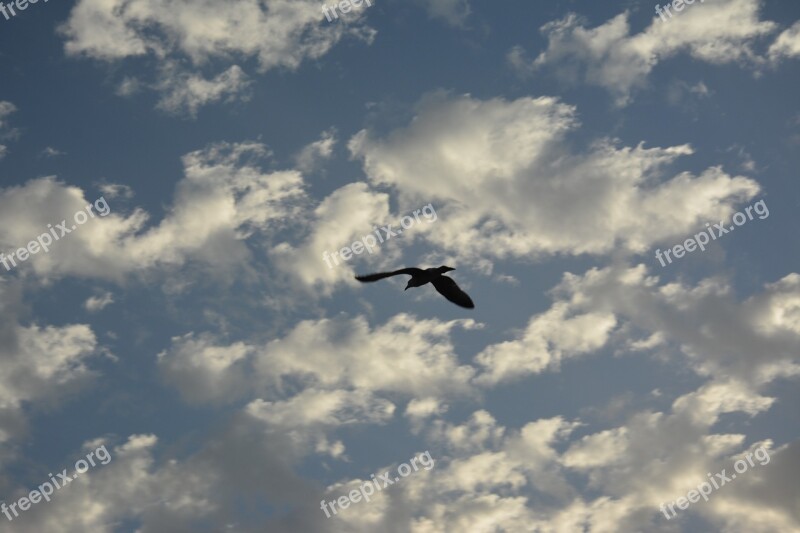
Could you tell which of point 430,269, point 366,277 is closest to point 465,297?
point 430,269

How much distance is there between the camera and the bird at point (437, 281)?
3281 cm

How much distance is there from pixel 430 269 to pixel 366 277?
4.20m

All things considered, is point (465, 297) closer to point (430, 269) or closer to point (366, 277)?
point (430, 269)

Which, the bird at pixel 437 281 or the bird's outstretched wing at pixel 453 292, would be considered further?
the bird's outstretched wing at pixel 453 292

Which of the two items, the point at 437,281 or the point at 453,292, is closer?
the point at 437,281

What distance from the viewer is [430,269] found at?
1416 inches

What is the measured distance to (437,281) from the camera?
3738cm

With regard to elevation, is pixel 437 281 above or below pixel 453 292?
above

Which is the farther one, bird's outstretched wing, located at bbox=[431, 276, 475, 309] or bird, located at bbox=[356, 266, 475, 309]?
bird's outstretched wing, located at bbox=[431, 276, 475, 309]

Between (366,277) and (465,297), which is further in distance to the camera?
(465,297)

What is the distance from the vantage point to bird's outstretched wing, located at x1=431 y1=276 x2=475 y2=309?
37500 mm

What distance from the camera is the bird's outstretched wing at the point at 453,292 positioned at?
123 feet

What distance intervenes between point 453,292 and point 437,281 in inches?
37.9

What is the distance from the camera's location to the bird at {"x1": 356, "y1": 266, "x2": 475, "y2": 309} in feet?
108
